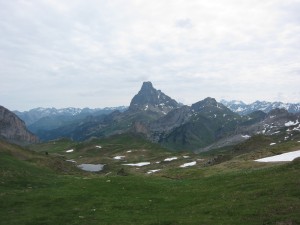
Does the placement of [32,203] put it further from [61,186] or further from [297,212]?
[297,212]

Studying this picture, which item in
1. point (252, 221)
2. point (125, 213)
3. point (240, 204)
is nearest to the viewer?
point (252, 221)

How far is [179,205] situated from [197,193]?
5386 millimetres

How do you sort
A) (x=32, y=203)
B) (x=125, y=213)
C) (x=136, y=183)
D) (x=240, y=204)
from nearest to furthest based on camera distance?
(x=240, y=204) < (x=125, y=213) < (x=32, y=203) < (x=136, y=183)

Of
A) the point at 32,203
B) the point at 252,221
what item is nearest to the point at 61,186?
the point at 32,203

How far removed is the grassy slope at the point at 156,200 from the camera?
32281 mm

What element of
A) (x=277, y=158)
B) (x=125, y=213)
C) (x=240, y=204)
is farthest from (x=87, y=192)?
(x=277, y=158)

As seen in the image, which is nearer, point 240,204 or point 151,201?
point 240,204

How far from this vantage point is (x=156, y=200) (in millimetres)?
44062

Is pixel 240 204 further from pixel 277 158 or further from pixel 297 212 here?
pixel 277 158

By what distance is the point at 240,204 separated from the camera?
34844mm

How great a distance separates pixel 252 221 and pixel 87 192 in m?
25.9

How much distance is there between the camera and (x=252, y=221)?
1145 inches

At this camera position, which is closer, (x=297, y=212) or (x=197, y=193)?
(x=297, y=212)

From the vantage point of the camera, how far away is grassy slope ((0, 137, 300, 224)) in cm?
3228
